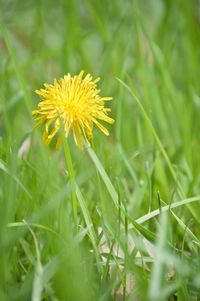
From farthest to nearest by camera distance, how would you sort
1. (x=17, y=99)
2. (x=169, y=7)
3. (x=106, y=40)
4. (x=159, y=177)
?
1. (x=169, y=7)
2. (x=106, y=40)
3. (x=17, y=99)
4. (x=159, y=177)

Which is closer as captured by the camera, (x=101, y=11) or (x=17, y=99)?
(x=17, y=99)

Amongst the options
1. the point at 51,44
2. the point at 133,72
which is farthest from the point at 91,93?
the point at 51,44

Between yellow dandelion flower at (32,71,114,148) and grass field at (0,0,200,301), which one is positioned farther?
yellow dandelion flower at (32,71,114,148)

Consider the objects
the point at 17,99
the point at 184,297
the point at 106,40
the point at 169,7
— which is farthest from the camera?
the point at 169,7

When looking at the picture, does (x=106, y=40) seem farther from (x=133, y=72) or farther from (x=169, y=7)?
(x=169, y=7)

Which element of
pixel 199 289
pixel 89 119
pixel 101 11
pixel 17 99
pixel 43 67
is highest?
pixel 101 11

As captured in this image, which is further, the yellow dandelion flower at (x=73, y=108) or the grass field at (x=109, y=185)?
the yellow dandelion flower at (x=73, y=108)

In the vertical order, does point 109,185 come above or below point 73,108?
below

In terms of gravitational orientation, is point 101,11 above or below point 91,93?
above
